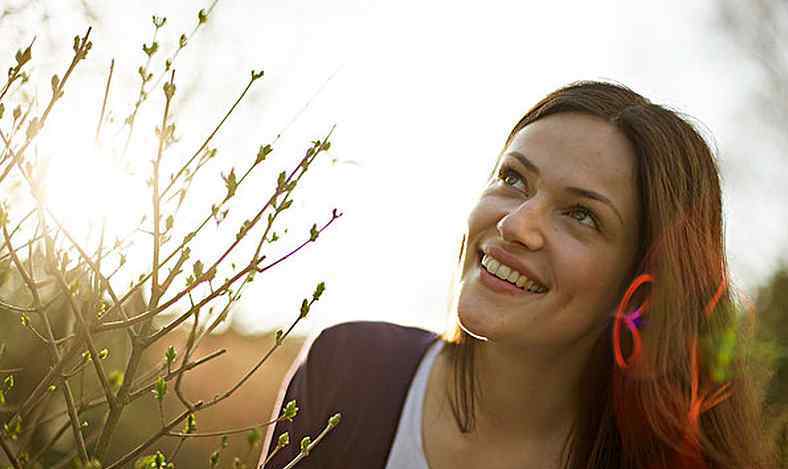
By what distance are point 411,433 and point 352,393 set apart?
0.73 ft

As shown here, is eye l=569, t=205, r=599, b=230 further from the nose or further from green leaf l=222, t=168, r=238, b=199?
green leaf l=222, t=168, r=238, b=199

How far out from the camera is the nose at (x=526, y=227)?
2332mm

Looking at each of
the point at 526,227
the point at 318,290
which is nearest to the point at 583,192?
the point at 526,227

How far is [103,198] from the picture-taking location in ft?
4.43

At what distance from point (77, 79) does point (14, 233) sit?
39 centimetres

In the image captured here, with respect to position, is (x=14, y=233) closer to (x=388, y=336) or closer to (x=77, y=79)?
(x=77, y=79)

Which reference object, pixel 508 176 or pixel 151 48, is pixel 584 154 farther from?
pixel 151 48

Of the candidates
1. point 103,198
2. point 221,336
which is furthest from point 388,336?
point 221,336

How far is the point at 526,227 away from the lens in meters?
2.33

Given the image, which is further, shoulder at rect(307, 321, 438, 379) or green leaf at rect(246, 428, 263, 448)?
shoulder at rect(307, 321, 438, 379)

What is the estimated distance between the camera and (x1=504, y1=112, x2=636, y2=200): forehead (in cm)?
237

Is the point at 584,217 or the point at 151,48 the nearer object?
the point at 151,48

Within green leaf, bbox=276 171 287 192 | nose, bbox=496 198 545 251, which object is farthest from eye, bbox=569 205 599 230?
green leaf, bbox=276 171 287 192

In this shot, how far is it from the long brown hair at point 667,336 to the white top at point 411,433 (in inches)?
5.6
